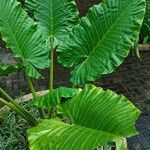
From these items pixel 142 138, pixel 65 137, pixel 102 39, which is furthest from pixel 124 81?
pixel 65 137

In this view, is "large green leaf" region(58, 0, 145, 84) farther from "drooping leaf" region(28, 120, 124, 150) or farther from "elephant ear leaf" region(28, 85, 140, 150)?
"drooping leaf" region(28, 120, 124, 150)

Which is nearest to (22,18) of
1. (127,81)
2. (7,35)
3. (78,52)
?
(7,35)

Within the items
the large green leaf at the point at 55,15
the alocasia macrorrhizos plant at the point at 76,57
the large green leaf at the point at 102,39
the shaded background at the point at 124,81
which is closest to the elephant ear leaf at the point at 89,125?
the alocasia macrorrhizos plant at the point at 76,57

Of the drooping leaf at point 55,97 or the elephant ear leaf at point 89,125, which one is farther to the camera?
the drooping leaf at point 55,97

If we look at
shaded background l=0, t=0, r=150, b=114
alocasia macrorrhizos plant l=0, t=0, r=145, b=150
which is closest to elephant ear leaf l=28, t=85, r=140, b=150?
alocasia macrorrhizos plant l=0, t=0, r=145, b=150

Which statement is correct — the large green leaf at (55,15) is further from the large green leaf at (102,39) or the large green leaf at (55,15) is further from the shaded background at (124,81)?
the shaded background at (124,81)

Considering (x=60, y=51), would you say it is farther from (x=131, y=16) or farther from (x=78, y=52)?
(x=131, y=16)
